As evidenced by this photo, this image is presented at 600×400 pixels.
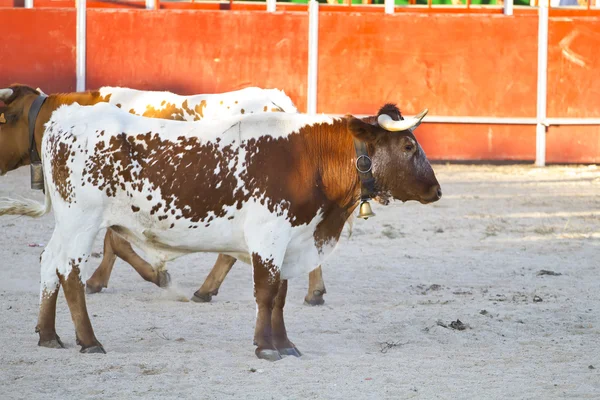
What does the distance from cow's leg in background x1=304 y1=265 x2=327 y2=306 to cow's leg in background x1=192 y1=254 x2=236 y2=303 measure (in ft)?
2.06

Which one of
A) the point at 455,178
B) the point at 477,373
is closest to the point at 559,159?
the point at 455,178

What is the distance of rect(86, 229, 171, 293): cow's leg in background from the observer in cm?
793

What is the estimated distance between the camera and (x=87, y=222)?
20.2 feet

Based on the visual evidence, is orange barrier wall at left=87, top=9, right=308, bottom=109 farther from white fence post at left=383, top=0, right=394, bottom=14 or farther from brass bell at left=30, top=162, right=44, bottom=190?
brass bell at left=30, top=162, right=44, bottom=190

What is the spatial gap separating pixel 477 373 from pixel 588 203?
22.9ft

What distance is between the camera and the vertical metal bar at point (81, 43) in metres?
15.6

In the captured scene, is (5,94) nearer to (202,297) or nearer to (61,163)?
(61,163)

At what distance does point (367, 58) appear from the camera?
51.8ft

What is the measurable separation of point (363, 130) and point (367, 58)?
9646 millimetres

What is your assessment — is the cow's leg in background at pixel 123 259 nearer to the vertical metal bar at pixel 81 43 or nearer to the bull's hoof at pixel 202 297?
the bull's hoof at pixel 202 297

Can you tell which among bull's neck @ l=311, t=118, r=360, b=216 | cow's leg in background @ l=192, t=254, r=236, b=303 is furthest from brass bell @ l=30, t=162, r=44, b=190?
bull's neck @ l=311, t=118, r=360, b=216

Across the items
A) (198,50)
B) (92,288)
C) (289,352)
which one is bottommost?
(289,352)

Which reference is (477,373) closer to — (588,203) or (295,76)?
(588,203)

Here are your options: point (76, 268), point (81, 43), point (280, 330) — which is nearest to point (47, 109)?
point (76, 268)
